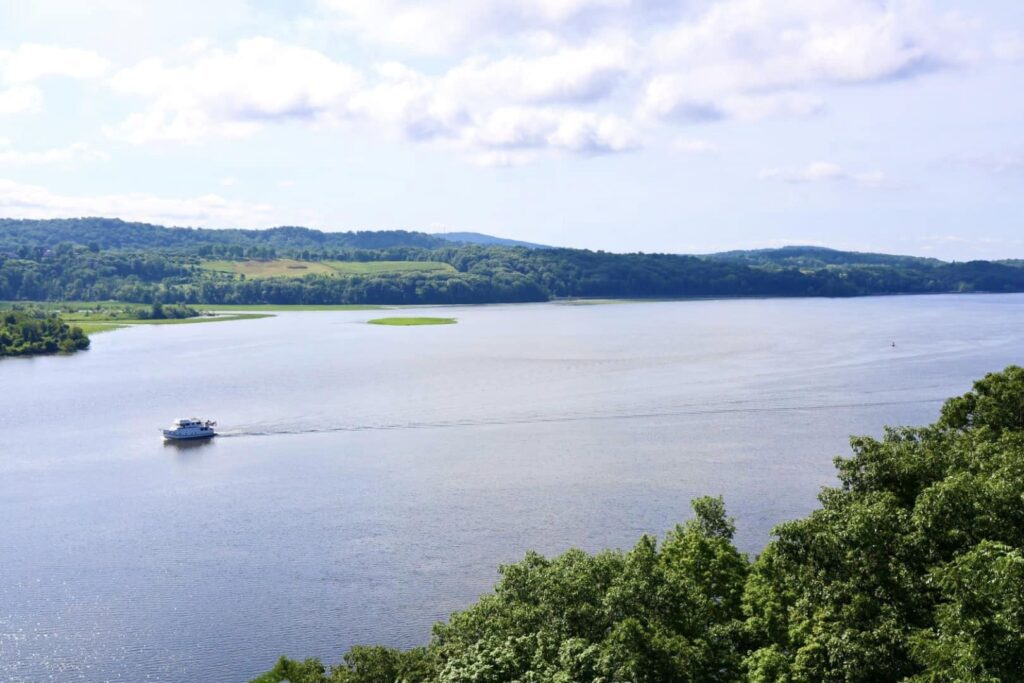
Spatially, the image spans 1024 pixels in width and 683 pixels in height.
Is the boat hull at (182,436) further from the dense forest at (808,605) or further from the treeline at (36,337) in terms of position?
the treeline at (36,337)

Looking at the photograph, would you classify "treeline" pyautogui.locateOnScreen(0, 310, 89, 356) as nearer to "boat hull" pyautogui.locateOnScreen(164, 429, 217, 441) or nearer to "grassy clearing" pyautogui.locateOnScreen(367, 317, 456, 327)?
"grassy clearing" pyautogui.locateOnScreen(367, 317, 456, 327)

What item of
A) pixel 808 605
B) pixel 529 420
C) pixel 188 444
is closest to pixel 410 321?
pixel 529 420

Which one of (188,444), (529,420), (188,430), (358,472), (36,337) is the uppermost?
(36,337)

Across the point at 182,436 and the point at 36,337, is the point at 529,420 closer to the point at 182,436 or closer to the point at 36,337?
the point at 182,436

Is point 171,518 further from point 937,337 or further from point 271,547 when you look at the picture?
point 937,337

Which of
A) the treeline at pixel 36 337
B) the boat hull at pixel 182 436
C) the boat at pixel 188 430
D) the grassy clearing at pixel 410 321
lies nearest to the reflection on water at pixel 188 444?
the boat hull at pixel 182 436

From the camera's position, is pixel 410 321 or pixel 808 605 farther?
pixel 410 321

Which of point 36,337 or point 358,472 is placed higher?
point 36,337

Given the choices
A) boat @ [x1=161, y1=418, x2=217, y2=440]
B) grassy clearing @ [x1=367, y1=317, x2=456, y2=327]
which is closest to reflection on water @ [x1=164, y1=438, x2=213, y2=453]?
boat @ [x1=161, y1=418, x2=217, y2=440]
